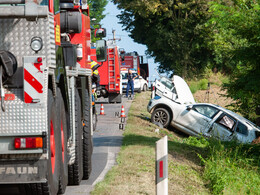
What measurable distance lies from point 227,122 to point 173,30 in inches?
1154

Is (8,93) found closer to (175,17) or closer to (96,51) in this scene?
(96,51)

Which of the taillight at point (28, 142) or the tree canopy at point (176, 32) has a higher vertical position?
the tree canopy at point (176, 32)

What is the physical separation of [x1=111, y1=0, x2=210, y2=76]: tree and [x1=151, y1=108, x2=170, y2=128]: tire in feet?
70.9

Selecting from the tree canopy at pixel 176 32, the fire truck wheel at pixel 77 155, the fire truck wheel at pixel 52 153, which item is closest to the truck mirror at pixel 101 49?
the fire truck wheel at pixel 77 155

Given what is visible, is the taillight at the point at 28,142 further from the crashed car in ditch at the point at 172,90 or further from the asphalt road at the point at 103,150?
the crashed car in ditch at the point at 172,90

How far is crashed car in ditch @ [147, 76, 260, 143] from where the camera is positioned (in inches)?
767

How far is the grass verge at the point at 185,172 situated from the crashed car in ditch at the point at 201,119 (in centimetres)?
442

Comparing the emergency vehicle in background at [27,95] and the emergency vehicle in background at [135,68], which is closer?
the emergency vehicle in background at [27,95]

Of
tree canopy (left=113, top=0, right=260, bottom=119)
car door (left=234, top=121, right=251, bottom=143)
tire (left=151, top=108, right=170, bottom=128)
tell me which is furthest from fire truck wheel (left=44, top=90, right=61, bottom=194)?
tree canopy (left=113, top=0, right=260, bottom=119)

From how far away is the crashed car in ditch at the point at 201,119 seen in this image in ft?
63.9

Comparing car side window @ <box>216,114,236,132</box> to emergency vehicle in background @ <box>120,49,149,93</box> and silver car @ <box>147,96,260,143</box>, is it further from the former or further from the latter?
emergency vehicle in background @ <box>120,49,149,93</box>

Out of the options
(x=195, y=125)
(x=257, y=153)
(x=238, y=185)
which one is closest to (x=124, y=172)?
(x=238, y=185)

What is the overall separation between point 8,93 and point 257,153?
976 cm

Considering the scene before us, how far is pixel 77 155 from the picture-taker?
866 cm
